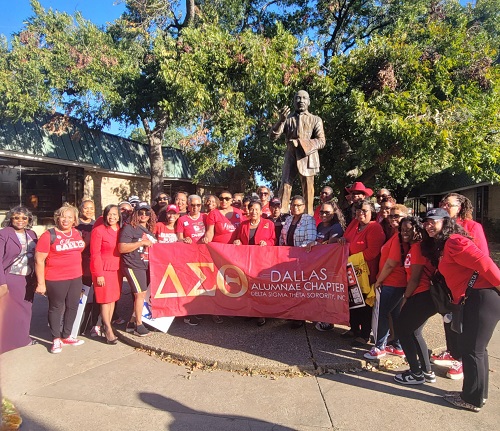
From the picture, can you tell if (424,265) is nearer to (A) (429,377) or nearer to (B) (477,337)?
(B) (477,337)

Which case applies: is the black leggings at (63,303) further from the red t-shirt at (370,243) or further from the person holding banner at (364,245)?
the red t-shirt at (370,243)

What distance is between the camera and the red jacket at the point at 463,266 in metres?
3.10

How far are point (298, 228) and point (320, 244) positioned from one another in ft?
1.29

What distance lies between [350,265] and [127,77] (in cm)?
1227

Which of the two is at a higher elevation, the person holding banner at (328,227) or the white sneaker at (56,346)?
the person holding banner at (328,227)

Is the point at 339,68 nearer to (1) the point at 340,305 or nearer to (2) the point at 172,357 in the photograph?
(1) the point at 340,305

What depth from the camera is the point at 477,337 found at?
3.27 metres

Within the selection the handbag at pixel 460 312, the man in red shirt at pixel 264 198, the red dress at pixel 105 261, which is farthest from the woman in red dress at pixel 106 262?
the handbag at pixel 460 312

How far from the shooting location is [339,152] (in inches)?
598

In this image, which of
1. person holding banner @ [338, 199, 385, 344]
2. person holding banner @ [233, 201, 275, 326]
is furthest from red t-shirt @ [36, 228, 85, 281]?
person holding banner @ [338, 199, 385, 344]

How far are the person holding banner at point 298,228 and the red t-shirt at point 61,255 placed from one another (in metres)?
2.74

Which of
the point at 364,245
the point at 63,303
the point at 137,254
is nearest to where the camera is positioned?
the point at 364,245

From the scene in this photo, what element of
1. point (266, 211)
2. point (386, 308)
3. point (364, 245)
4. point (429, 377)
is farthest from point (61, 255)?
point (429, 377)

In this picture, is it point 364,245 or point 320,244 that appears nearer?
point 364,245
